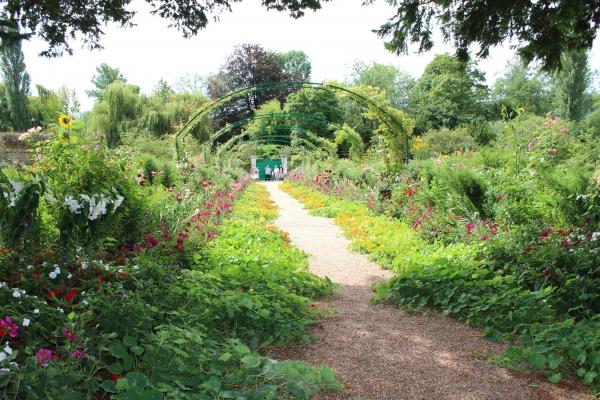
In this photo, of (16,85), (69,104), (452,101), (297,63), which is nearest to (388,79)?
(297,63)

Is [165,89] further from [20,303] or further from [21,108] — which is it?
[20,303]

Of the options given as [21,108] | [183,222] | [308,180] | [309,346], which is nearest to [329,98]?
[308,180]

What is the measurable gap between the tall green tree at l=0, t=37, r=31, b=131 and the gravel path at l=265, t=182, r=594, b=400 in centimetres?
3278

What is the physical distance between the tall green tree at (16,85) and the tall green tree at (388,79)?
115ft

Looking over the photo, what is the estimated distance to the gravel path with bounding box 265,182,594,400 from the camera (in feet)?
8.73

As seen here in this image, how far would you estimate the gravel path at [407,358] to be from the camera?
266 centimetres

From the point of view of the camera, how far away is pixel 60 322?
2.35 metres

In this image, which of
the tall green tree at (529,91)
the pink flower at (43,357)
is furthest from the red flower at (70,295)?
the tall green tree at (529,91)

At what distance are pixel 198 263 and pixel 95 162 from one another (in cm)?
141

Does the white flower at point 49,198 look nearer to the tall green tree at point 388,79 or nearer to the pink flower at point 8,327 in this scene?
the pink flower at point 8,327

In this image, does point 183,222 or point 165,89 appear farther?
point 165,89

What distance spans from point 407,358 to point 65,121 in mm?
3399

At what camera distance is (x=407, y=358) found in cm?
318

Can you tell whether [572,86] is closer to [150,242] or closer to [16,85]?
[150,242]
